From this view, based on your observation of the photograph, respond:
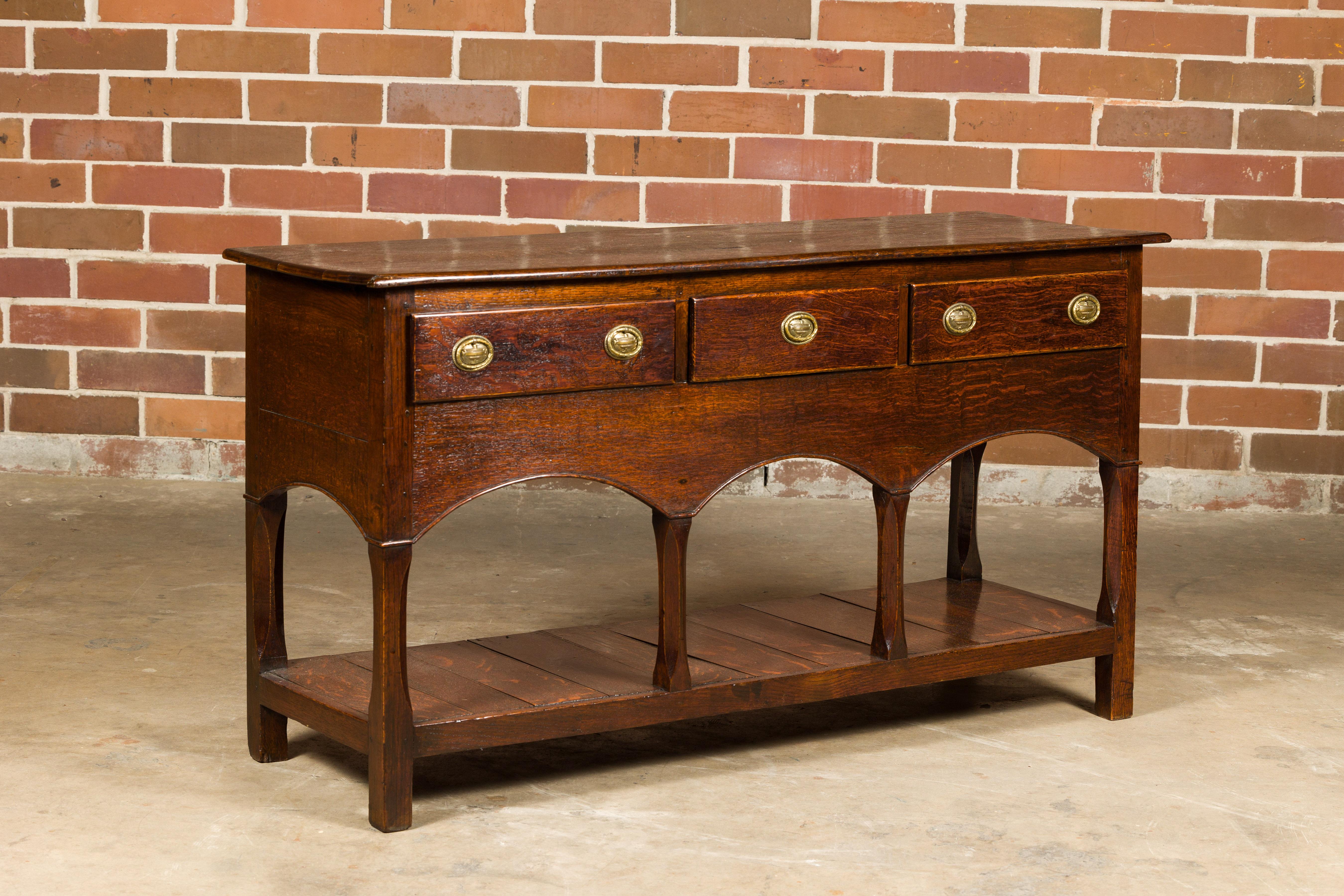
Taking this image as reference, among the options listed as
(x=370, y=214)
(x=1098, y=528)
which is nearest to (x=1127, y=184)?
(x=1098, y=528)

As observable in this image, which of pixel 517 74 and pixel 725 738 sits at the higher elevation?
pixel 517 74

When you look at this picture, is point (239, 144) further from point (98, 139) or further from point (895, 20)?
point (895, 20)

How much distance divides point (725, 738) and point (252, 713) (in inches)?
34.4

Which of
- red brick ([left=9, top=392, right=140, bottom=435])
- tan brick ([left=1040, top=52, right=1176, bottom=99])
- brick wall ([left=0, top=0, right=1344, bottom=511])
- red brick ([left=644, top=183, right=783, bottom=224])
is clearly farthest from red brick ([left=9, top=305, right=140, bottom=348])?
tan brick ([left=1040, top=52, right=1176, bottom=99])

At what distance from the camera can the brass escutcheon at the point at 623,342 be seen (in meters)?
2.87

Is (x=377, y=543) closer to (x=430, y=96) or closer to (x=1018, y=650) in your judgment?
(x=1018, y=650)

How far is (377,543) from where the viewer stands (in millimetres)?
2766

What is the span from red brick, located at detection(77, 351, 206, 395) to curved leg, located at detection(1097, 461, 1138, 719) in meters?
3.11

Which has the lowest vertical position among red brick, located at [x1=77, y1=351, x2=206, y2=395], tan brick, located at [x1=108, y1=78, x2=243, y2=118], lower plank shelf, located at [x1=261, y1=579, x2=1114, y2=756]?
lower plank shelf, located at [x1=261, y1=579, x2=1114, y2=756]

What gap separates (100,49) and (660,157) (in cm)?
174

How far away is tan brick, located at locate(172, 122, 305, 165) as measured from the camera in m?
5.39

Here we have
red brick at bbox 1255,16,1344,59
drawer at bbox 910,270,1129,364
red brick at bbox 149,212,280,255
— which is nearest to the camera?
drawer at bbox 910,270,1129,364

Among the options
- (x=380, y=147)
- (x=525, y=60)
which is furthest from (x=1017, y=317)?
(x=380, y=147)

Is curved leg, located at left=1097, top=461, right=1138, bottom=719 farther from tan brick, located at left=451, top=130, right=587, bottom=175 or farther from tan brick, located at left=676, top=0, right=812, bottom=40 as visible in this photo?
tan brick, located at left=451, top=130, right=587, bottom=175
